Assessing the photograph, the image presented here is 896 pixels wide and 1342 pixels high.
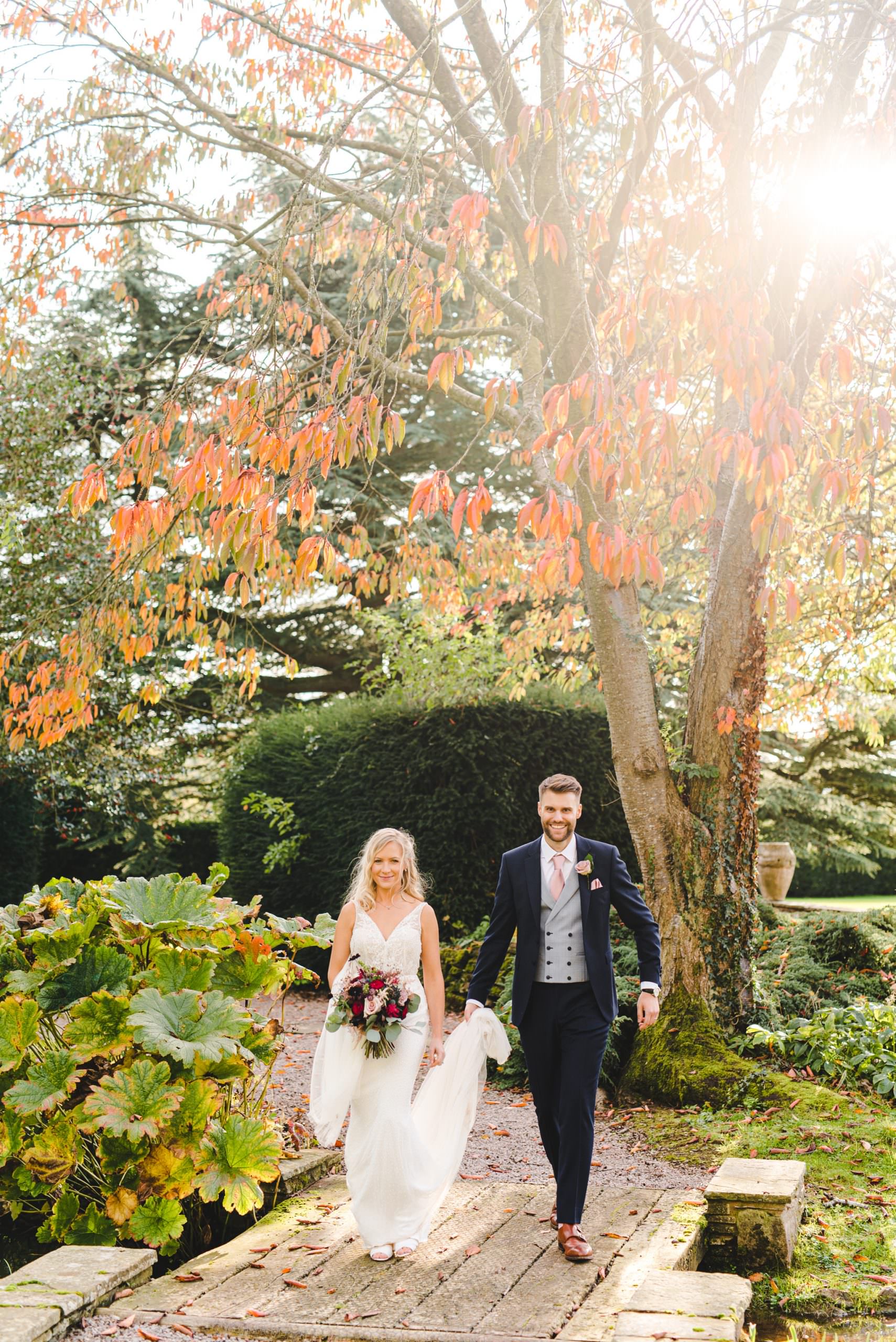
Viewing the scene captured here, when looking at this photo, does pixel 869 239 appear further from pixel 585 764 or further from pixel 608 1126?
pixel 585 764

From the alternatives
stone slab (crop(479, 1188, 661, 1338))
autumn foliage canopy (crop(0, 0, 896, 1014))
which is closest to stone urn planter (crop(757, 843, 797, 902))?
autumn foliage canopy (crop(0, 0, 896, 1014))

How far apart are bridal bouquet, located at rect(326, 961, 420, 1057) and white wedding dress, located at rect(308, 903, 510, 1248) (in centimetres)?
5

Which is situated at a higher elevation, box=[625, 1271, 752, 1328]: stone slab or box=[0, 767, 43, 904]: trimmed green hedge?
box=[0, 767, 43, 904]: trimmed green hedge

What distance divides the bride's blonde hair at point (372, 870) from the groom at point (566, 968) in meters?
0.44

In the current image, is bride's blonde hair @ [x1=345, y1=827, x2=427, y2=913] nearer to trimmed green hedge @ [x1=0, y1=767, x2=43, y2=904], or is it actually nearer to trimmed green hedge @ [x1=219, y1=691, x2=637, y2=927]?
trimmed green hedge @ [x1=219, y1=691, x2=637, y2=927]

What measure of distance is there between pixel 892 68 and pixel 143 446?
4114 millimetres

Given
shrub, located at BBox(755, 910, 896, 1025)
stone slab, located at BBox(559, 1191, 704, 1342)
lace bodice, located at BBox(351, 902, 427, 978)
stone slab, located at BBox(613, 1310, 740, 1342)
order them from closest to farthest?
stone slab, located at BBox(613, 1310, 740, 1342)
stone slab, located at BBox(559, 1191, 704, 1342)
lace bodice, located at BBox(351, 902, 427, 978)
shrub, located at BBox(755, 910, 896, 1025)

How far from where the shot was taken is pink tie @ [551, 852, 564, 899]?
4.63 metres

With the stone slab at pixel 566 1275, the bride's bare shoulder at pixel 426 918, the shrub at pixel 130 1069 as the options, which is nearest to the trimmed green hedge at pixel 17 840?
the shrub at pixel 130 1069

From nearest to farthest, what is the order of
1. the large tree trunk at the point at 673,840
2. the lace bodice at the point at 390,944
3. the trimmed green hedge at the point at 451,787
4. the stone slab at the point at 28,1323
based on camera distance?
1. the stone slab at the point at 28,1323
2. the lace bodice at the point at 390,944
3. the large tree trunk at the point at 673,840
4. the trimmed green hedge at the point at 451,787

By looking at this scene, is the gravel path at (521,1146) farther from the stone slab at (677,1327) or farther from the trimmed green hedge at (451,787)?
the trimmed green hedge at (451,787)

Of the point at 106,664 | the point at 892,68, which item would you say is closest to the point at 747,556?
the point at 892,68

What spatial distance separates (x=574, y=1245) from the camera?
4.29m

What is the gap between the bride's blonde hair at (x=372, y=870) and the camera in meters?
4.87
